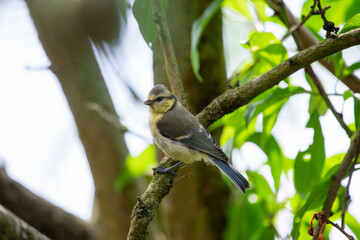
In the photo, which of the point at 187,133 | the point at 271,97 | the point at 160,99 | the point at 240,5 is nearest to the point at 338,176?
the point at 271,97

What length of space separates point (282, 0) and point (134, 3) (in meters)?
Result: 0.76

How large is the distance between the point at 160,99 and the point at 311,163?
3.43 ft

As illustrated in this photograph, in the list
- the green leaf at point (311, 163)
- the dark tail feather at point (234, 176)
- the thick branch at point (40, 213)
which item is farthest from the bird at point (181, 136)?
the thick branch at point (40, 213)

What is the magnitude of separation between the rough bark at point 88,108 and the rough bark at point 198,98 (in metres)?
0.53

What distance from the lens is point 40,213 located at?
280 cm

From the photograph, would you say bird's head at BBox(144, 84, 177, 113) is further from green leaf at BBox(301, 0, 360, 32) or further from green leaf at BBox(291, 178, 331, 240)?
green leaf at BBox(291, 178, 331, 240)

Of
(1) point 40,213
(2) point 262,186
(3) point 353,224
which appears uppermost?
(2) point 262,186

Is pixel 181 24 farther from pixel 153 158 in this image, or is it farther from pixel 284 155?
pixel 284 155

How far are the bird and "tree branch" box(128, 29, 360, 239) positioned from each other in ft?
0.95

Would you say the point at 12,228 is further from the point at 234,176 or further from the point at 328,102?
the point at 328,102

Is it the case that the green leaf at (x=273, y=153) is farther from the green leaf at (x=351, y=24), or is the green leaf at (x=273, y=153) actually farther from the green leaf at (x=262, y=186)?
the green leaf at (x=351, y=24)

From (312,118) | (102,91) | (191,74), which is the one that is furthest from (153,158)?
(312,118)

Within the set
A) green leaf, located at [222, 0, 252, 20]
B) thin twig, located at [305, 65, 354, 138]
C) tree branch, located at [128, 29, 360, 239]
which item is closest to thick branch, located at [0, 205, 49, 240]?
tree branch, located at [128, 29, 360, 239]

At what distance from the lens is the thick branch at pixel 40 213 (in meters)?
2.63
